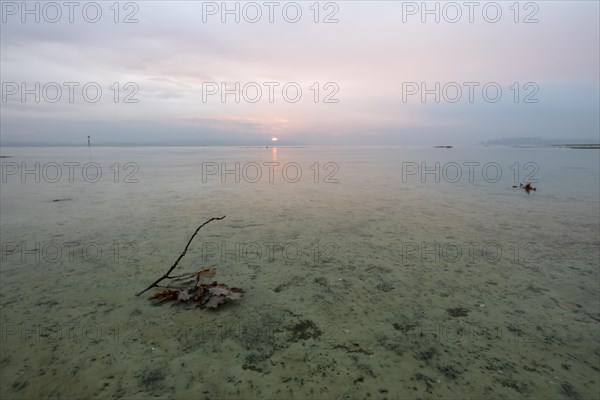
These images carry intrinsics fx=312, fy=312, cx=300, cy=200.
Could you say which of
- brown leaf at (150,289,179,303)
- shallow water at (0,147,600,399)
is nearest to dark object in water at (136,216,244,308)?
brown leaf at (150,289,179,303)

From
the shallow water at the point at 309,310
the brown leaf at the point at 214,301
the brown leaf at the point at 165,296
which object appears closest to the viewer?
the shallow water at the point at 309,310

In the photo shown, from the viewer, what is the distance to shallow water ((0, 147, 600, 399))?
2865 millimetres

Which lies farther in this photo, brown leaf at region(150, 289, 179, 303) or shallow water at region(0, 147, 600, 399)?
brown leaf at region(150, 289, 179, 303)

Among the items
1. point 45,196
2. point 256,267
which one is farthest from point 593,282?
point 45,196

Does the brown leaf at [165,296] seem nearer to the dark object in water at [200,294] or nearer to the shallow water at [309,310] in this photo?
the dark object in water at [200,294]

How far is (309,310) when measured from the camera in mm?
4043

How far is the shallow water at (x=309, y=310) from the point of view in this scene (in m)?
2.87

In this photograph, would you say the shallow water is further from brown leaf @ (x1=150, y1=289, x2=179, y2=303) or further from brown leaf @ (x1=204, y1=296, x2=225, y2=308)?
brown leaf @ (x1=150, y1=289, x2=179, y2=303)

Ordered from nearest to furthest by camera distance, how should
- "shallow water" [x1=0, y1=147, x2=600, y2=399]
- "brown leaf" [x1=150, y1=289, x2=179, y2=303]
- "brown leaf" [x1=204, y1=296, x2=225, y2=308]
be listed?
"shallow water" [x1=0, y1=147, x2=600, y2=399]
"brown leaf" [x1=204, y1=296, x2=225, y2=308]
"brown leaf" [x1=150, y1=289, x2=179, y2=303]

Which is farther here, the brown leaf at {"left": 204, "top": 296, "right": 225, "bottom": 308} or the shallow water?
the brown leaf at {"left": 204, "top": 296, "right": 225, "bottom": 308}

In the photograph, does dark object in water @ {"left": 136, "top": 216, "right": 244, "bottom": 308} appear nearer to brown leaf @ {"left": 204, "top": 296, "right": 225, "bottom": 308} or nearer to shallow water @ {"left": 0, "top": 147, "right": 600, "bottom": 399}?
brown leaf @ {"left": 204, "top": 296, "right": 225, "bottom": 308}

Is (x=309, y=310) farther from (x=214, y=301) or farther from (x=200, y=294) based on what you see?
(x=200, y=294)

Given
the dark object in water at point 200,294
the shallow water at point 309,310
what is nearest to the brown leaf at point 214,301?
the dark object in water at point 200,294

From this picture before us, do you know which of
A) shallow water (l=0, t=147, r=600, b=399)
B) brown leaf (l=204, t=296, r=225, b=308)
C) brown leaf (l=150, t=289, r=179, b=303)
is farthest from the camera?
brown leaf (l=150, t=289, r=179, b=303)
